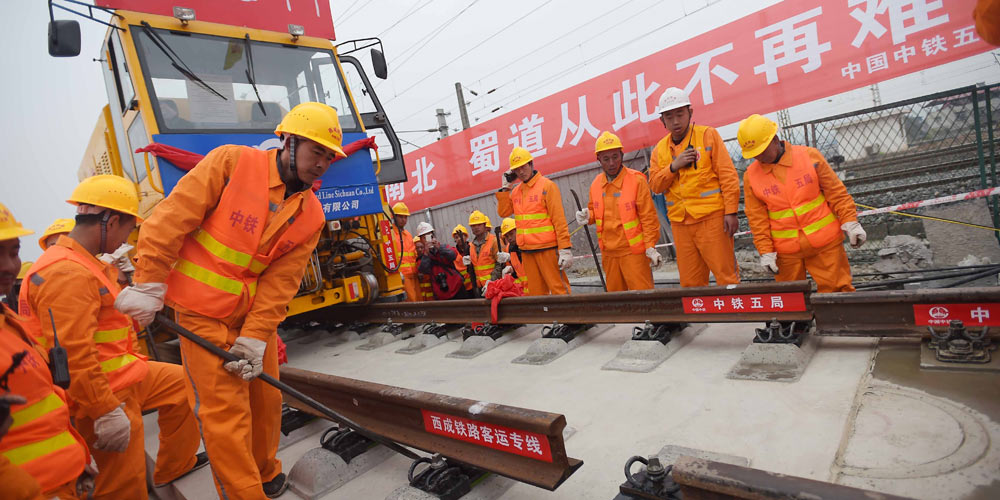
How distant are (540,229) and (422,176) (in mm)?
6799

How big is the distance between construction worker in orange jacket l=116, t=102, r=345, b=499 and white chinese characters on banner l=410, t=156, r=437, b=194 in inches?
354

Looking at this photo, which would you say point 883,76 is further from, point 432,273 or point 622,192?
point 432,273

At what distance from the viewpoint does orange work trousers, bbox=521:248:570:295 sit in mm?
5441

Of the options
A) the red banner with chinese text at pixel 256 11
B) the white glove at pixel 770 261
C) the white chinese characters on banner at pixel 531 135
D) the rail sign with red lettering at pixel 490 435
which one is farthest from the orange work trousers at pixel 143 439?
the white chinese characters on banner at pixel 531 135

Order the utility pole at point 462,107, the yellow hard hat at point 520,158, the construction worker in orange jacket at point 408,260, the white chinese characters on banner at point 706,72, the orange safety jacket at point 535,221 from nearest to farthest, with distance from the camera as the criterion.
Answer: the orange safety jacket at point 535,221 → the yellow hard hat at point 520,158 → the white chinese characters on banner at point 706,72 → the construction worker in orange jacket at point 408,260 → the utility pole at point 462,107

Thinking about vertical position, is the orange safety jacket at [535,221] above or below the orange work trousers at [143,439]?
above

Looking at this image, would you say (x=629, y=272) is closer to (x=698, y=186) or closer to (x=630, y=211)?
(x=630, y=211)

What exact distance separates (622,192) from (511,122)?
493cm

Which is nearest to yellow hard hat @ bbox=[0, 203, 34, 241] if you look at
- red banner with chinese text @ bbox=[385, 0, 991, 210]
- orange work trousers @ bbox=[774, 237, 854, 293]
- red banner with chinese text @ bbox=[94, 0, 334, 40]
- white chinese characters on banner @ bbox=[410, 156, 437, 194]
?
red banner with chinese text @ bbox=[94, 0, 334, 40]

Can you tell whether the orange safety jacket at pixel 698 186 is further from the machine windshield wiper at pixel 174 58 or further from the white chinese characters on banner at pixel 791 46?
the machine windshield wiper at pixel 174 58

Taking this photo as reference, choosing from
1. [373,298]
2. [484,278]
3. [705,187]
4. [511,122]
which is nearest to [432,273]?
[484,278]

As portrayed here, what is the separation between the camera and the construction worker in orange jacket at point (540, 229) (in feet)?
17.4

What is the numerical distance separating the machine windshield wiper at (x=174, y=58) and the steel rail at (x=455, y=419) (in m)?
3.07

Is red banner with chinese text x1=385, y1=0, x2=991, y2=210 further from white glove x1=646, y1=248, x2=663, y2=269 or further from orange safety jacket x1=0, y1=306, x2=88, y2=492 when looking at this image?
orange safety jacket x1=0, y1=306, x2=88, y2=492
